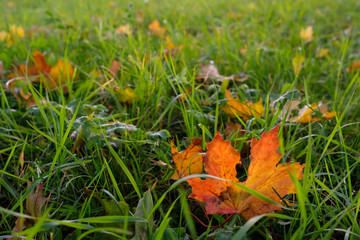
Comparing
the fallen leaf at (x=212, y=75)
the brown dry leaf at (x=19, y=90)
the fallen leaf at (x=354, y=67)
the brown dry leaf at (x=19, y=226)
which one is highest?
the brown dry leaf at (x=19, y=90)

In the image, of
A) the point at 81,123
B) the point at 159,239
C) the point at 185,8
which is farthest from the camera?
the point at 185,8

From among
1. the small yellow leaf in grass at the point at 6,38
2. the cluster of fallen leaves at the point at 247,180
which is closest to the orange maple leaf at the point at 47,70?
the small yellow leaf in grass at the point at 6,38

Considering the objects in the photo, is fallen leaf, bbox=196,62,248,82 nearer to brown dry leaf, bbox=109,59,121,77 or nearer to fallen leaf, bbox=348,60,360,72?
brown dry leaf, bbox=109,59,121,77

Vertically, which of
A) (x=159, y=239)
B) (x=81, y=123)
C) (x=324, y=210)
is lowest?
(x=324, y=210)

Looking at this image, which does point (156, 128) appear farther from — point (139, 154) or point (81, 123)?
point (81, 123)

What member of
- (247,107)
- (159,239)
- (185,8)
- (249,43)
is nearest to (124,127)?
(159,239)

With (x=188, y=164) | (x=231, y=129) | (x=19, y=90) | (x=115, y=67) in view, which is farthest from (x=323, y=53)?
(x=19, y=90)

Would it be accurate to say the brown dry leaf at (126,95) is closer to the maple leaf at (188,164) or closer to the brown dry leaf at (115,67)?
the brown dry leaf at (115,67)

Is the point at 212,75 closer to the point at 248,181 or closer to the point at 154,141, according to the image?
the point at 154,141
